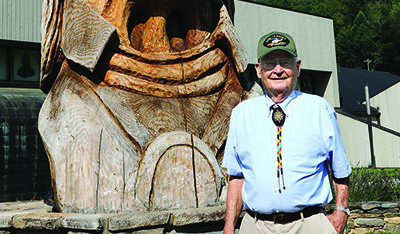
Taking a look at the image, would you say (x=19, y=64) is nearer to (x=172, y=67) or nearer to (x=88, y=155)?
(x=172, y=67)

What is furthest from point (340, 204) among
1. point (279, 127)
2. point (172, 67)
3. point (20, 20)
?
point (20, 20)

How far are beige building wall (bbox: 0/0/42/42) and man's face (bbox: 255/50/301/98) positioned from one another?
10416mm

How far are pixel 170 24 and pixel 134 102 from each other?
3.34 ft

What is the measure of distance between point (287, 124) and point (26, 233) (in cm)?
191

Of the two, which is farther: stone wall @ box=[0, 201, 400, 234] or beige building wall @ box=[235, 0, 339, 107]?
beige building wall @ box=[235, 0, 339, 107]

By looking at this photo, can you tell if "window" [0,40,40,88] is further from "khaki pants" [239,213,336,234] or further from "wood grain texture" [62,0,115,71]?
"khaki pants" [239,213,336,234]

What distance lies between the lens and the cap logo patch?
2.00m

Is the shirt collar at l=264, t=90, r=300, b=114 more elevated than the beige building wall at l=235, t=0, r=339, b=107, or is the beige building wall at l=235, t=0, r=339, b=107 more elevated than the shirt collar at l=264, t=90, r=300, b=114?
the beige building wall at l=235, t=0, r=339, b=107

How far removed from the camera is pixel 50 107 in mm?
→ 3191

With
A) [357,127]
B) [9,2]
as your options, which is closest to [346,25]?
[357,127]

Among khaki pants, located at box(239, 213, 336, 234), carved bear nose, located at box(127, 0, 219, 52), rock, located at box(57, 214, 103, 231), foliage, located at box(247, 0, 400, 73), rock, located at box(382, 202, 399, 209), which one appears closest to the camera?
khaki pants, located at box(239, 213, 336, 234)

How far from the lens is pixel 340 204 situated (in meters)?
1.94

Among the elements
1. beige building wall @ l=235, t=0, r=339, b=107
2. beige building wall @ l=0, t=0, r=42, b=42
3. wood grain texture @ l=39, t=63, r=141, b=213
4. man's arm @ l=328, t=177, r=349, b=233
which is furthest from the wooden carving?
beige building wall @ l=235, t=0, r=339, b=107

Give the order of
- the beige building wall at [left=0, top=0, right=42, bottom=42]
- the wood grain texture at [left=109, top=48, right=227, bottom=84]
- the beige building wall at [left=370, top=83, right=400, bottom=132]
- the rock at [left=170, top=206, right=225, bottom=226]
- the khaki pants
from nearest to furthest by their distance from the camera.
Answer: the khaki pants → the rock at [left=170, top=206, right=225, bottom=226] → the wood grain texture at [left=109, top=48, right=227, bottom=84] → the beige building wall at [left=0, top=0, right=42, bottom=42] → the beige building wall at [left=370, top=83, right=400, bottom=132]
